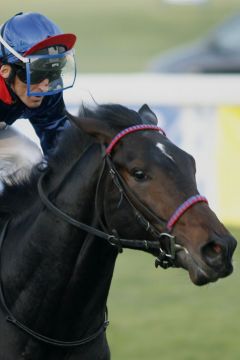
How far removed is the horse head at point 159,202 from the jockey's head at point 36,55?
0.70 m

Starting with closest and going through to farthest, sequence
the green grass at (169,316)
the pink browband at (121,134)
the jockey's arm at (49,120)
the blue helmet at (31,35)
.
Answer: the pink browband at (121,134) → the blue helmet at (31,35) → the jockey's arm at (49,120) → the green grass at (169,316)

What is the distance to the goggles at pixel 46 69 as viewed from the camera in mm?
4457

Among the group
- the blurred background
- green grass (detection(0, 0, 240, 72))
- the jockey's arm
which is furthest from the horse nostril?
green grass (detection(0, 0, 240, 72))

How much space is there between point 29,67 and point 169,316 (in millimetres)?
3082

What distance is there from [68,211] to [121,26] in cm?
2551

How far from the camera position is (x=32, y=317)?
3.98 meters

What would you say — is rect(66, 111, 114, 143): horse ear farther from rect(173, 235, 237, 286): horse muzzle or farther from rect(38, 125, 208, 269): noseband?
rect(173, 235, 237, 286): horse muzzle

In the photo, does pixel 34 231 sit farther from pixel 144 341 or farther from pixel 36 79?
pixel 144 341

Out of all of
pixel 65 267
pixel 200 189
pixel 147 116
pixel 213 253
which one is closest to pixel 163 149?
pixel 147 116

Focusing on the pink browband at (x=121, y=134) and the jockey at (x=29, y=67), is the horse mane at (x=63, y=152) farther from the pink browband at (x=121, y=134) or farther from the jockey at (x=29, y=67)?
the jockey at (x=29, y=67)

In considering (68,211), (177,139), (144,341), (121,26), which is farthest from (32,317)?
(121,26)


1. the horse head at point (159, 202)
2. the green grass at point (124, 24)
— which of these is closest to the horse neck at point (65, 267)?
the horse head at point (159, 202)

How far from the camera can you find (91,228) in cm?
380

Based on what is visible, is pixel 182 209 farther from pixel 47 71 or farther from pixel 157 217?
pixel 47 71
